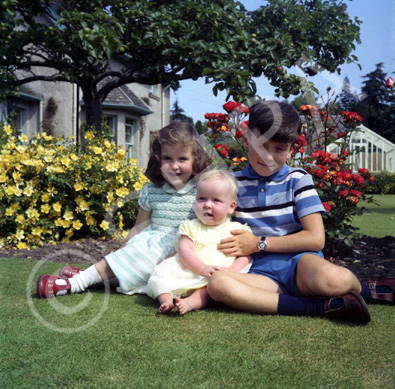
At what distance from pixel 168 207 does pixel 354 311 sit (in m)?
1.30

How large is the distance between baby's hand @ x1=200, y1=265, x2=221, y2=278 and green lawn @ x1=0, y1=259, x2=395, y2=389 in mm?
189

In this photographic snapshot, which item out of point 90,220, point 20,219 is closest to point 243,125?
point 90,220

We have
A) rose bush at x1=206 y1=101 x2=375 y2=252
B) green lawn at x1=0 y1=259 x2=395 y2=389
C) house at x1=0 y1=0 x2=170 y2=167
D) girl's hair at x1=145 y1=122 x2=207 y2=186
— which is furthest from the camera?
house at x1=0 y1=0 x2=170 y2=167

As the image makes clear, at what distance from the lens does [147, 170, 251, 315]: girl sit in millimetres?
2396

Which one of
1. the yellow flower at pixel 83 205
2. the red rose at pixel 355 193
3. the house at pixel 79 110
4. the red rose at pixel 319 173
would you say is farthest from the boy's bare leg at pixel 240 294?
the house at pixel 79 110

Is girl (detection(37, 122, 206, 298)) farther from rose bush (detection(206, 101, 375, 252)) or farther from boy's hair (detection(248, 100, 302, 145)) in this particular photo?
rose bush (detection(206, 101, 375, 252))

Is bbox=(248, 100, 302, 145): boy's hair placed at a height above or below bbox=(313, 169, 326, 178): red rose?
above

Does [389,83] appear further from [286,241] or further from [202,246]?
[202,246]

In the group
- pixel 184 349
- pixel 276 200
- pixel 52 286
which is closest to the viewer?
pixel 184 349

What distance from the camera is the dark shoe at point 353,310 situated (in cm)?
202

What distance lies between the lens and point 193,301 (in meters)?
2.29

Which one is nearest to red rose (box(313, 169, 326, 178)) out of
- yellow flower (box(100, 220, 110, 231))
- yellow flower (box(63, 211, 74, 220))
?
yellow flower (box(100, 220, 110, 231))

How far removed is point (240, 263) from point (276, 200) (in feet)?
1.35

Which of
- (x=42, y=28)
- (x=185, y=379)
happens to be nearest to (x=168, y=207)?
(x=185, y=379)
